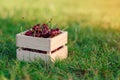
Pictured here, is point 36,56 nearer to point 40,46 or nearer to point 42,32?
point 40,46

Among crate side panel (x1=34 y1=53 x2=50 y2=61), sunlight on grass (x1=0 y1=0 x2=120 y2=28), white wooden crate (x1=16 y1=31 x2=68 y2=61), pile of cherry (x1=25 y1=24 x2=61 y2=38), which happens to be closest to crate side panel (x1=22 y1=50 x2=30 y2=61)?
white wooden crate (x1=16 y1=31 x2=68 y2=61)

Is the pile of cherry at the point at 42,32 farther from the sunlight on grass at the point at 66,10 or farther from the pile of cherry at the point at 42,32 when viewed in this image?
the sunlight on grass at the point at 66,10

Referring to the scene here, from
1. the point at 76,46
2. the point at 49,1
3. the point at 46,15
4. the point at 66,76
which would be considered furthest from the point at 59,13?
the point at 66,76

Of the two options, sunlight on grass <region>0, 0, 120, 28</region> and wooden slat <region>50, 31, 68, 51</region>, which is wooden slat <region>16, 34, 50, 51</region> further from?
sunlight on grass <region>0, 0, 120, 28</region>

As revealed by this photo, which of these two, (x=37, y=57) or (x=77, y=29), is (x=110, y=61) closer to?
(x=37, y=57)

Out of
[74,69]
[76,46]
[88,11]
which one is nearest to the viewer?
[74,69]
